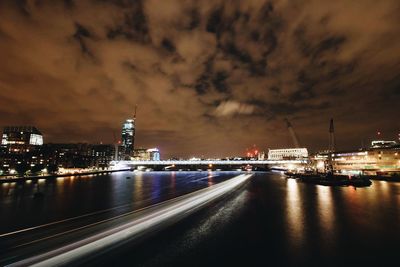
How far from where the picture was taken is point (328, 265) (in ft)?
45.8

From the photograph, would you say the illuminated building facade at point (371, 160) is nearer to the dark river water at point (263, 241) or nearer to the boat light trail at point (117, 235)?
the dark river water at point (263, 241)

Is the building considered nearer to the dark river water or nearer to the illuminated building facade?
the illuminated building facade

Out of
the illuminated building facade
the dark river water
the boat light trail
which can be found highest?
the illuminated building facade

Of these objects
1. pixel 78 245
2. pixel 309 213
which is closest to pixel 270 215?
pixel 309 213

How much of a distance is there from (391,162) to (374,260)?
149m

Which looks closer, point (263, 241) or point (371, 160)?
point (263, 241)

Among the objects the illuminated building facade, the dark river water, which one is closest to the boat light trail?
the dark river water

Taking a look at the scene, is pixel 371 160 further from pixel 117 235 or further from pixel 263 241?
pixel 117 235

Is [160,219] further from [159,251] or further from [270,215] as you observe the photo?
[270,215]

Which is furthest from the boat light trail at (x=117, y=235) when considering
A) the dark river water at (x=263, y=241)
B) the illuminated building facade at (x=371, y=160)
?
the illuminated building facade at (x=371, y=160)

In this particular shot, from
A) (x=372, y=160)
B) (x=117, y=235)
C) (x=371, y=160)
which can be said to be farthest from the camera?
(x=371, y=160)

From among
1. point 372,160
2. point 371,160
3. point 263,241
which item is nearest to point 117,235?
point 263,241

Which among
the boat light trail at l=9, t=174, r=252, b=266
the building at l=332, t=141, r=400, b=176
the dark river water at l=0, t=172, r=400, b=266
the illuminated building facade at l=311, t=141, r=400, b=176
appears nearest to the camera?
the boat light trail at l=9, t=174, r=252, b=266

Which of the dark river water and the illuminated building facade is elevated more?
the illuminated building facade
